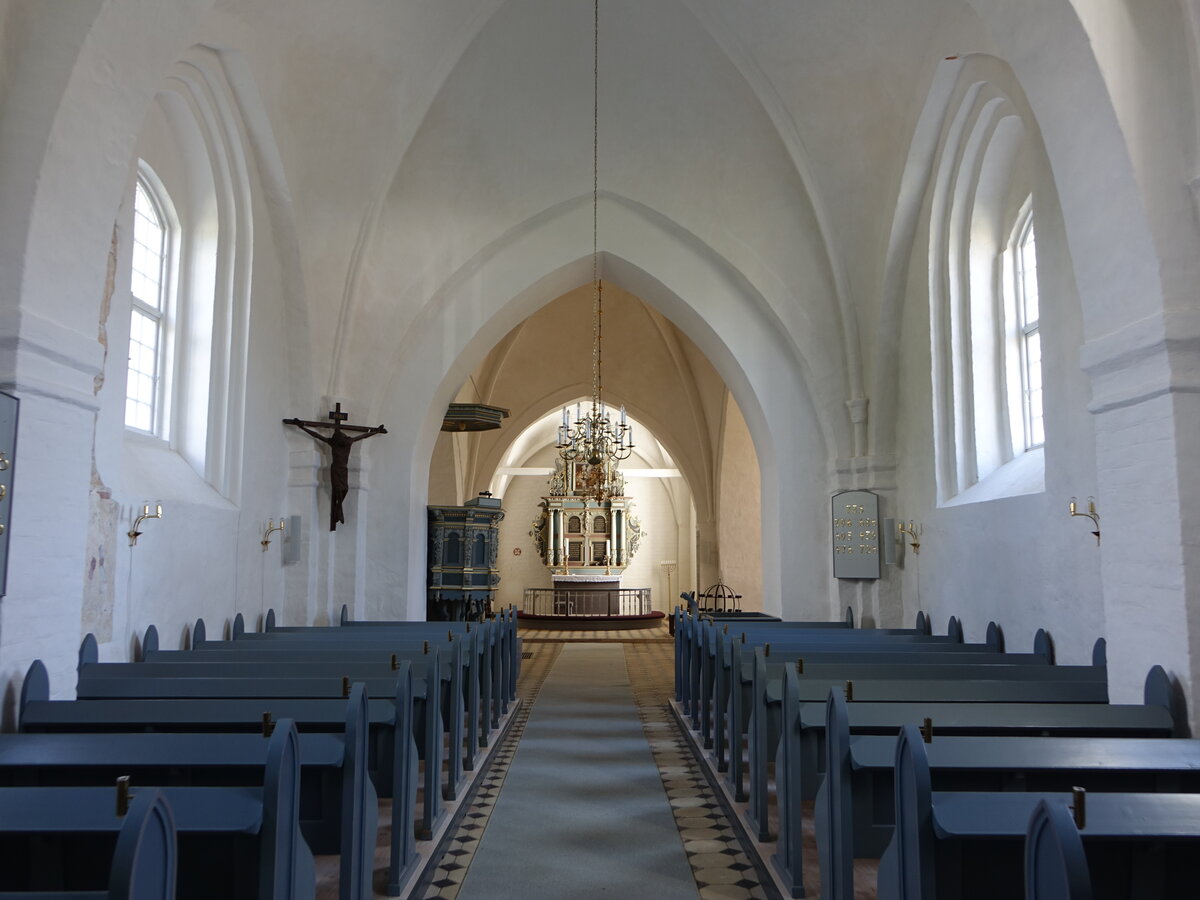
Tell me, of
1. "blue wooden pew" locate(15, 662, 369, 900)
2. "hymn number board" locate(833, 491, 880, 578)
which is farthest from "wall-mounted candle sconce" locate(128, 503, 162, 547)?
"hymn number board" locate(833, 491, 880, 578)

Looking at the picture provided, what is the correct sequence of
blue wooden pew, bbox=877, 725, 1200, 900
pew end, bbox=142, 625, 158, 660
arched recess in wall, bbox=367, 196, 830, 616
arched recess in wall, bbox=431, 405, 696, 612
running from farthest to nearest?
arched recess in wall, bbox=431, 405, 696, 612 → arched recess in wall, bbox=367, 196, 830, 616 → pew end, bbox=142, 625, 158, 660 → blue wooden pew, bbox=877, 725, 1200, 900

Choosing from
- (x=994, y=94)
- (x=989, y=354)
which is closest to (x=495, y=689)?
(x=989, y=354)

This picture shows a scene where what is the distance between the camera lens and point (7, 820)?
2.62 metres

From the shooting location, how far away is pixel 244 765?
10.8 feet

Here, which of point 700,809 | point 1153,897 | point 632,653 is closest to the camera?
point 1153,897

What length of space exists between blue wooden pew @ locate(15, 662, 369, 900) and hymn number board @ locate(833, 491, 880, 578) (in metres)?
7.49

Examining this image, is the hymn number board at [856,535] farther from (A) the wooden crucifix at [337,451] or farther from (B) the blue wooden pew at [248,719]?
(B) the blue wooden pew at [248,719]

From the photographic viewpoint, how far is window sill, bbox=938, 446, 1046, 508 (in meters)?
7.64

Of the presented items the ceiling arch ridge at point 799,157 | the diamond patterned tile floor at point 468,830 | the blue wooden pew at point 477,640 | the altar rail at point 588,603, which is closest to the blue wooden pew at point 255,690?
the diamond patterned tile floor at point 468,830

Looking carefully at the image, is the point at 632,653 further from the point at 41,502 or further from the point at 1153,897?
the point at 1153,897

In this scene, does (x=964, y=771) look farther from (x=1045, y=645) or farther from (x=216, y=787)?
(x=1045, y=645)

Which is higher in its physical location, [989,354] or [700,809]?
[989,354]

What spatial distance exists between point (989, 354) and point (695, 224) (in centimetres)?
398

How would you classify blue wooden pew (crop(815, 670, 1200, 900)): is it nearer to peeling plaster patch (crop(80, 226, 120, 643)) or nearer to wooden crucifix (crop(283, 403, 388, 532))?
peeling plaster patch (crop(80, 226, 120, 643))
